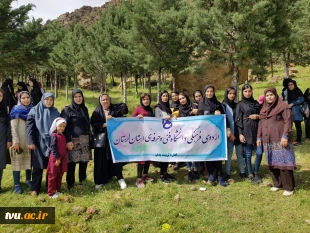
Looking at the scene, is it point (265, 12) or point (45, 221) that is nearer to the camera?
point (45, 221)

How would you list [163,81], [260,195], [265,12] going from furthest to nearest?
[163,81] → [265,12] → [260,195]

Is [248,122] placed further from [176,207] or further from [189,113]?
[176,207]

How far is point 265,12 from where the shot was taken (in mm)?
8352

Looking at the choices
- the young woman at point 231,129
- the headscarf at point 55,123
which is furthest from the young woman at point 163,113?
the headscarf at point 55,123

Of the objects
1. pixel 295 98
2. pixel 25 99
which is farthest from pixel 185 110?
pixel 295 98

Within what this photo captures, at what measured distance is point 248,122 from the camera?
213 inches

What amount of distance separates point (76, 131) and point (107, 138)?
67 centimetres

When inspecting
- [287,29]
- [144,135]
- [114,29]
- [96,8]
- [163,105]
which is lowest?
[144,135]

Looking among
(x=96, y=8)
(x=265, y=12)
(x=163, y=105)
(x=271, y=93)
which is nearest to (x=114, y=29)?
(x=265, y=12)

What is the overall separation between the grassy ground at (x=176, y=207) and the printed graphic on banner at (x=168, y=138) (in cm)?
63

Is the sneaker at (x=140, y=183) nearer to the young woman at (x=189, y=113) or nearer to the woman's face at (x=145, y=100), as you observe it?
the young woman at (x=189, y=113)

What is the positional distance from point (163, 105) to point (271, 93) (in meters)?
2.20

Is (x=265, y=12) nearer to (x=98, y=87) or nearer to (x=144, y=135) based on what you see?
(x=144, y=135)

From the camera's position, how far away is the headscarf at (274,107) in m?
4.73
